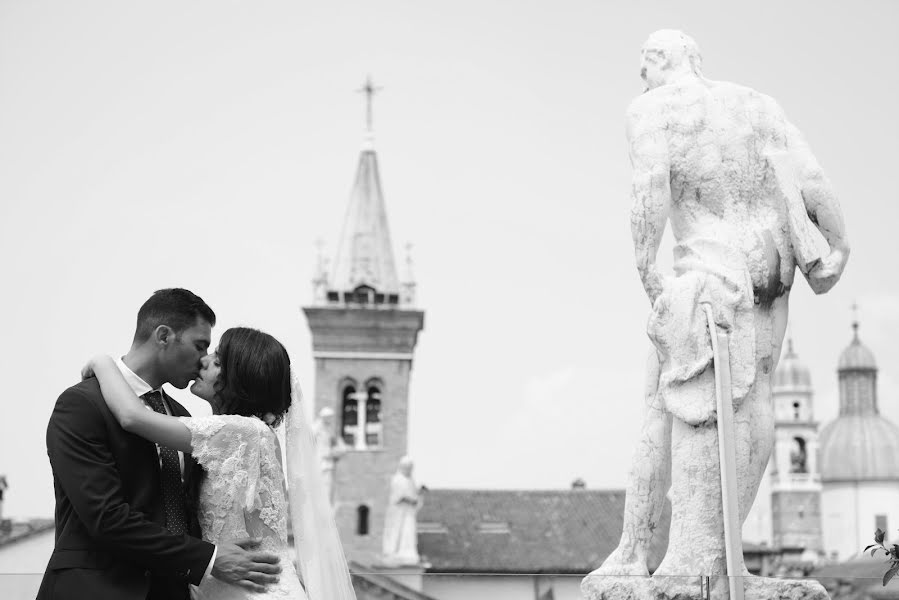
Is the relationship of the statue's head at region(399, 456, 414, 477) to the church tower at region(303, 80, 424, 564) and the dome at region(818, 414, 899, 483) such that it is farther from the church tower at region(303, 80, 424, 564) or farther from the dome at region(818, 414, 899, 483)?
the dome at region(818, 414, 899, 483)

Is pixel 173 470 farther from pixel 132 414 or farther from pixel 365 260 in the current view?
pixel 365 260

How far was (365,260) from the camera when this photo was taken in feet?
189

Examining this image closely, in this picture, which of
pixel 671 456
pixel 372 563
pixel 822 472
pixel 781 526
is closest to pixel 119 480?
pixel 671 456

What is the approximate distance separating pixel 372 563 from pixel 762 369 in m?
46.6

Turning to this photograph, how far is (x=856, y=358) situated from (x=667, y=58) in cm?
10917

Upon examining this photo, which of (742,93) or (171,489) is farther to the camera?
(742,93)

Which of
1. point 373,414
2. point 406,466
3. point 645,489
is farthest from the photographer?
point 373,414

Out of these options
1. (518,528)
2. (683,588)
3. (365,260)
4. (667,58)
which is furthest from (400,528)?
(683,588)

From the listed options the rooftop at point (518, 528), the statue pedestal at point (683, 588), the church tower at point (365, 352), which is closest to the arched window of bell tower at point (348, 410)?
the church tower at point (365, 352)

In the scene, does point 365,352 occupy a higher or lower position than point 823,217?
higher

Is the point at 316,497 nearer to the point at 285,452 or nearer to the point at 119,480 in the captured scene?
the point at 285,452

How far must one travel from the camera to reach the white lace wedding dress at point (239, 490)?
455cm

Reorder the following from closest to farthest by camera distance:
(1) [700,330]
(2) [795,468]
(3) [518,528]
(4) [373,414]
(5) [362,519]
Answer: (1) [700,330]
(5) [362,519]
(4) [373,414]
(3) [518,528]
(2) [795,468]

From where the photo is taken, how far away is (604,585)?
648 cm
